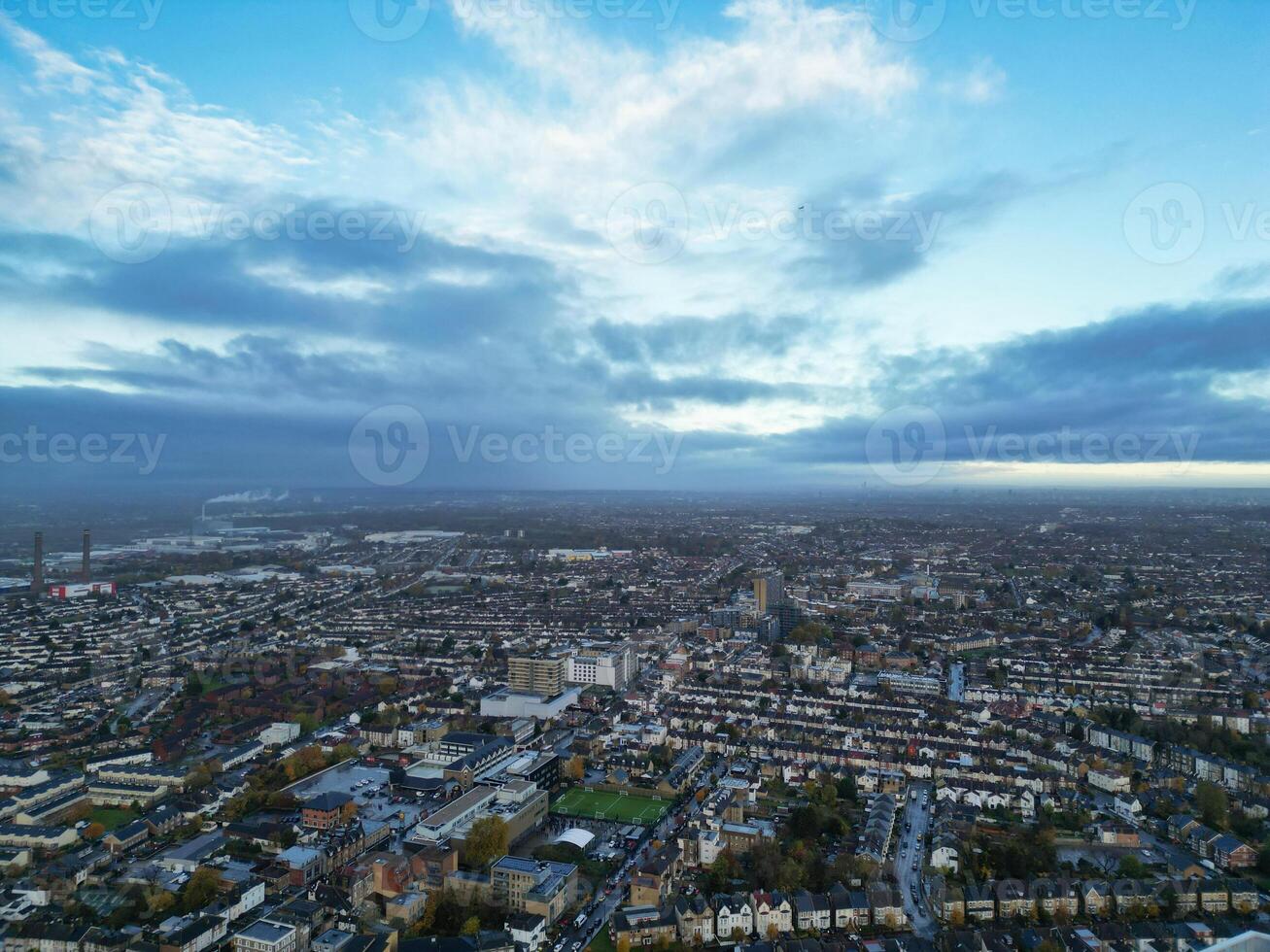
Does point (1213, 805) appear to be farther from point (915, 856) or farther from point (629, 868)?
point (629, 868)

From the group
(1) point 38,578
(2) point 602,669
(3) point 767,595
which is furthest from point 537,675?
(1) point 38,578

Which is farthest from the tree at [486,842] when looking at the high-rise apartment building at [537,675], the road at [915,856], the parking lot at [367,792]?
the high-rise apartment building at [537,675]

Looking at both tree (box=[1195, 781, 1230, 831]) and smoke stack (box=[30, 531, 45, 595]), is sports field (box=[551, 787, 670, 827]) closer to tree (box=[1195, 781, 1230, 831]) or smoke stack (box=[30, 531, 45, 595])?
tree (box=[1195, 781, 1230, 831])

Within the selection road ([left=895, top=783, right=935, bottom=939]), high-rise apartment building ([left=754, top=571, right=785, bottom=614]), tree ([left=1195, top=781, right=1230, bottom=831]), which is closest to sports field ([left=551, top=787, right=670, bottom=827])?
road ([left=895, top=783, right=935, bottom=939])

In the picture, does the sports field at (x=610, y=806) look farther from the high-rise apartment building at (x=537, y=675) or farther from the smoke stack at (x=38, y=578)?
the smoke stack at (x=38, y=578)

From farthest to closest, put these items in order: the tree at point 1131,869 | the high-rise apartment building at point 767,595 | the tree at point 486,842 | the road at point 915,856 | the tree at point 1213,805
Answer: the high-rise apartment building at point 767,595
the tree at point 1213,805
the tree at point 486,842
the tree at point 1131,869
the road at point 915,856

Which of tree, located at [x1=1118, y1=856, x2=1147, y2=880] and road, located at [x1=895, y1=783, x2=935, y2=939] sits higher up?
tree, located at [x1=1118, y1=856, x2=1147, y2=880]
